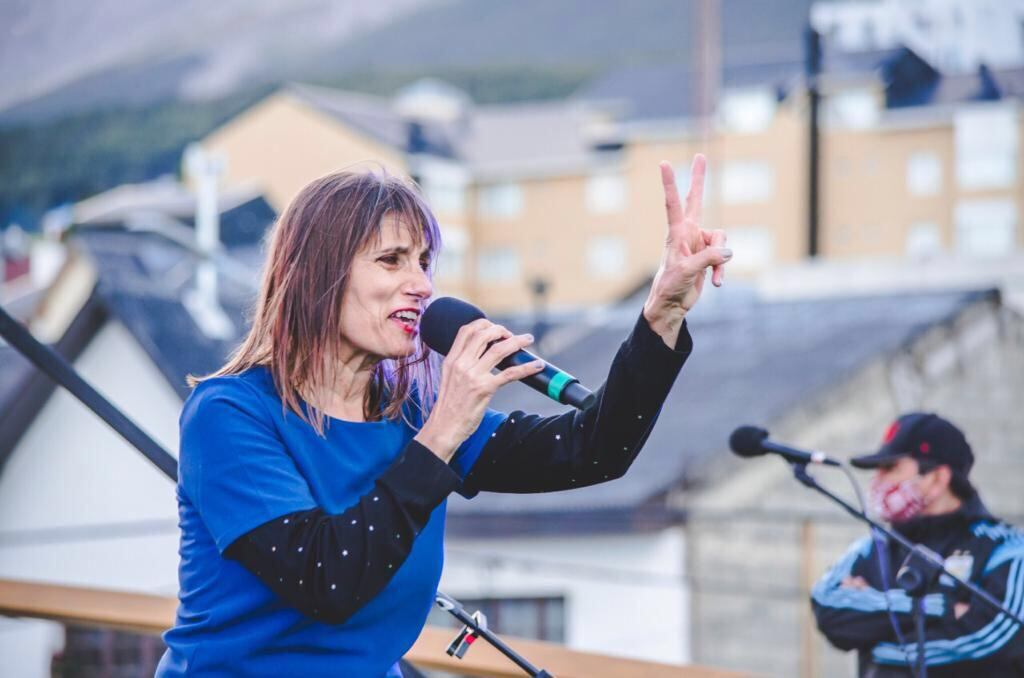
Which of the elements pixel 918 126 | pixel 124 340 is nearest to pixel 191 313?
pixel 124 340

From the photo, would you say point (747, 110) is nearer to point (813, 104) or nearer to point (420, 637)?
point (813, 104)

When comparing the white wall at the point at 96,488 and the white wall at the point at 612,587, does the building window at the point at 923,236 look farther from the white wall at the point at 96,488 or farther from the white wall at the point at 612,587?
the white wall at the point at 96,488

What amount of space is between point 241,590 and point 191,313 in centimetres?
1084

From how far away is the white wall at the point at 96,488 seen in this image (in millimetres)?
9852

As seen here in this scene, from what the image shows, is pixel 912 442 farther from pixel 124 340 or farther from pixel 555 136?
pixel 555 136

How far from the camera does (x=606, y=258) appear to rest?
41.8 meters

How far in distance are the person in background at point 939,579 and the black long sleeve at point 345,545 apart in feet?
6.86

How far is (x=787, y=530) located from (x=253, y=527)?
8.93 m

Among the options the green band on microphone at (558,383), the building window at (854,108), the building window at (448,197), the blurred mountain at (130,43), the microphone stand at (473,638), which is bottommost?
the microphone stand at (473,638)

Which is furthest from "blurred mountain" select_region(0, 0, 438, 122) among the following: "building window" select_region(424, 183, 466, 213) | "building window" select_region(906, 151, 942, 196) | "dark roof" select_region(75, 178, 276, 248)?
"building window" select_region(424, 183, 466, 213)

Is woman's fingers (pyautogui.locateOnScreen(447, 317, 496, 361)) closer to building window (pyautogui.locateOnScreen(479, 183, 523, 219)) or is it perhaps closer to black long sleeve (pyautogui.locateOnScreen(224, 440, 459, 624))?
black long sleeve (pyautogui.locateOnScreen(224, 440, 459, 624))

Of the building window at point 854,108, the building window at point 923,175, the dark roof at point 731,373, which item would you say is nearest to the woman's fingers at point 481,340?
the dark roof at point 731,373

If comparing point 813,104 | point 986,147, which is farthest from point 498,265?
point 813,104

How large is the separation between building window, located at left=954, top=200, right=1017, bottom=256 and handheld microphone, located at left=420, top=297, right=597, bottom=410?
2802 centimetres
